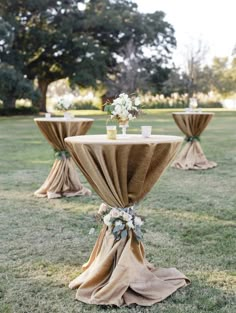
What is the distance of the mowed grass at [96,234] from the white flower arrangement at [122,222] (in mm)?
459

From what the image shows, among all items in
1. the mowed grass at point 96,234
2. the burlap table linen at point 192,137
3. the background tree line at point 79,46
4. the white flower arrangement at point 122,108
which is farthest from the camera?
the background tree line at point 79,46

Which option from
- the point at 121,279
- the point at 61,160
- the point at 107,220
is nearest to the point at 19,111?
the point at 61,160

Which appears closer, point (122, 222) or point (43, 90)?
point (122, 222)

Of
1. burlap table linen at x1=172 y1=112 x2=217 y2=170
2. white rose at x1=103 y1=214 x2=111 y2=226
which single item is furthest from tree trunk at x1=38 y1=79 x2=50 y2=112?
white rose at x1=103 y1=214 x2=111 y2=226

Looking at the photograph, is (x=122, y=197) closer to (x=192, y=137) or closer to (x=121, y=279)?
(x=121, y=279)

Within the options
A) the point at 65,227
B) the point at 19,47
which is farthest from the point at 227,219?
the point at 19,47

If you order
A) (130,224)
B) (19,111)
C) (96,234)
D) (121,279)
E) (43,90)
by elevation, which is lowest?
(96,234)

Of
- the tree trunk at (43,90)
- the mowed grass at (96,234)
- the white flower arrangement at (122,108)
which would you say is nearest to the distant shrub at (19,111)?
the tree trunk at (43,90)

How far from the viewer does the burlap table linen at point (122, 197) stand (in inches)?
101

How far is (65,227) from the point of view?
423 cm

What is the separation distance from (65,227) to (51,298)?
1.52m

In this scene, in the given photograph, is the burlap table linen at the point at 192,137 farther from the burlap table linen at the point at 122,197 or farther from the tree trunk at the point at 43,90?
the tree trunk at the point at 43,90

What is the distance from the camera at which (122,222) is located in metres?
2.76

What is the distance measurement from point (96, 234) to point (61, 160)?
183 centimetres
